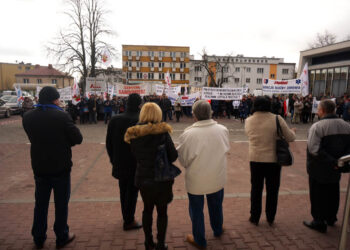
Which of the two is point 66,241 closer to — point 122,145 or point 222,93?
point 122,145

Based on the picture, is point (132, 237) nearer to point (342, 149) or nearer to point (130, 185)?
point (130, 185)

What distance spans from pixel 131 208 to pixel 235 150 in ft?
19.5

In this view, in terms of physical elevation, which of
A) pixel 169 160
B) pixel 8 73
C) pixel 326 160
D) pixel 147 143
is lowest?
pixel 326 160

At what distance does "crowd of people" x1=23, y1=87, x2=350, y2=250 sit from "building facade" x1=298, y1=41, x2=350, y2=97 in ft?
83.0

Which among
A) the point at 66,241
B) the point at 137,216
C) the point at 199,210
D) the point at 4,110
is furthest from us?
the point at 4,110

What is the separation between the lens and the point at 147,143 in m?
2.63

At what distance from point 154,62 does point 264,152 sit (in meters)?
71.4

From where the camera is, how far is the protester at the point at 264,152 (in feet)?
11.4

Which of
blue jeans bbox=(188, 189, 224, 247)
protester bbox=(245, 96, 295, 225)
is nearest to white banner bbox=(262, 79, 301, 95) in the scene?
protester bbox=(245, 96, 295, 225)

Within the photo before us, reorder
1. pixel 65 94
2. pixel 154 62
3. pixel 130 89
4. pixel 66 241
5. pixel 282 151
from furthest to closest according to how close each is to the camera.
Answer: pixel 154 62
pixel 130 89
pixel 65 94
pixel 282 151
pixel 66 241

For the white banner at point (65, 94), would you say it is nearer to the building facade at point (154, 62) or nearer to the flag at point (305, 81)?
the flag at point (305, 81)

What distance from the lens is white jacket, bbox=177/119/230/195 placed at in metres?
2.89

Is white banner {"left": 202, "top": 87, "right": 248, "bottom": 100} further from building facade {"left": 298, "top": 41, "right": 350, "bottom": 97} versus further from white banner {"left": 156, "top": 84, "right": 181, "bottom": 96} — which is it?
building facade {"left": 298, "top": 41, "right": 350, "bottom": 97}

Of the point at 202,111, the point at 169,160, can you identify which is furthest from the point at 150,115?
the point at 202,111
